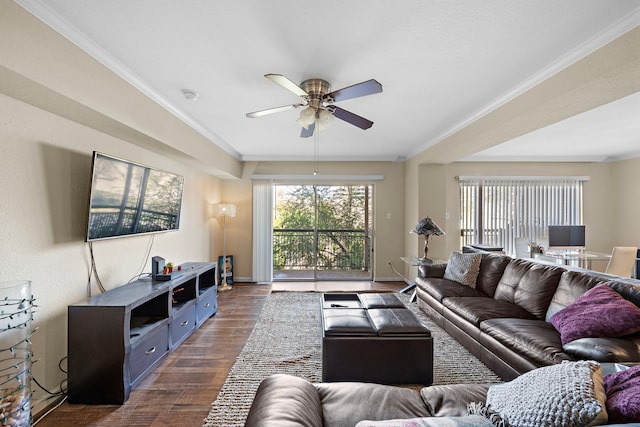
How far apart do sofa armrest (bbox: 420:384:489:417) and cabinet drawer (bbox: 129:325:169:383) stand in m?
2.04

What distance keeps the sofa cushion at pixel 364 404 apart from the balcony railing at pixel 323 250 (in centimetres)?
488

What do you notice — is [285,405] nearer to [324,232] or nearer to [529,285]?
[529,285]

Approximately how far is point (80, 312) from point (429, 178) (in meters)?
4.83

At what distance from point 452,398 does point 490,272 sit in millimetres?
2435

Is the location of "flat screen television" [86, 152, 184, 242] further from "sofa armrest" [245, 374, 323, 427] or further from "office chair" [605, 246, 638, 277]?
"office chair" [605, 246, 638, 277]

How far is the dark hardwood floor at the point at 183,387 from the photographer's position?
1.90 metres

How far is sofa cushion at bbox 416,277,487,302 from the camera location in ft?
10.7

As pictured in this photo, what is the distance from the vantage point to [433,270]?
401 centimetres

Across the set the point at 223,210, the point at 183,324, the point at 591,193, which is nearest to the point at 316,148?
the point at 223,210

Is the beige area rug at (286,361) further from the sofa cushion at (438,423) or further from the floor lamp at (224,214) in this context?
the floor lamp at (224,214)

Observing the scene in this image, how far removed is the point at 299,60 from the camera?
208cm

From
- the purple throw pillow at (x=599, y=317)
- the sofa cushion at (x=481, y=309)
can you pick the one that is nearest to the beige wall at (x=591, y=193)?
the sofa cushion at (x=481, y=309)

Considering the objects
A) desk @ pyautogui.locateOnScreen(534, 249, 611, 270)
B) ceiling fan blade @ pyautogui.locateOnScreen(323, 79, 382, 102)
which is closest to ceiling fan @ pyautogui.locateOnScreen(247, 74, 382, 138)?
ceiling fan blade @ pyautogui.locateOnScreen(323, 79, 382, 102)

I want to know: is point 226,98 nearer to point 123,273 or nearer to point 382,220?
point 123,273
